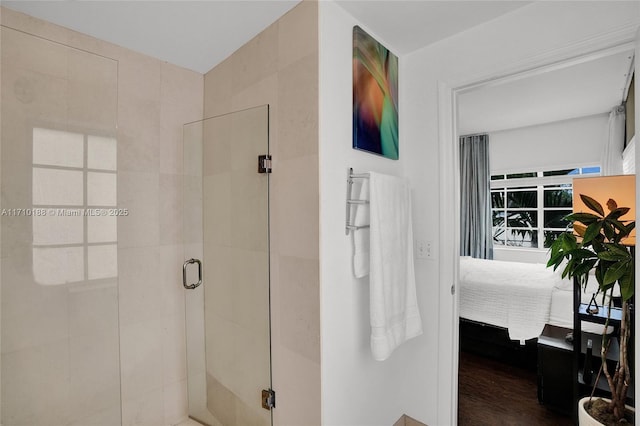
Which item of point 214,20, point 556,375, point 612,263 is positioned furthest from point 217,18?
point 556,375

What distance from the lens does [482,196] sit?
523 cm

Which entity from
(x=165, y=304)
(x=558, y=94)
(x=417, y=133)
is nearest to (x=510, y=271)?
(x=558, y=94)

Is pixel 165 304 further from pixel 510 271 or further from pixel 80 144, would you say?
pixel 510 271

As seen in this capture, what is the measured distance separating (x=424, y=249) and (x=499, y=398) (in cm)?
130

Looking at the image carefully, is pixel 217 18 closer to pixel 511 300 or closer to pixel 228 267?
pixel 228 267

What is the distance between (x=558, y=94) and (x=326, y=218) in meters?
3.48

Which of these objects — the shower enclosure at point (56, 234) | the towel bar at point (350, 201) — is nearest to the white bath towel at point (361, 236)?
the towel bar at point (350, 201)

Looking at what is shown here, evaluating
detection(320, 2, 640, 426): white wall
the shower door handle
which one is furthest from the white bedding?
the shower door handle

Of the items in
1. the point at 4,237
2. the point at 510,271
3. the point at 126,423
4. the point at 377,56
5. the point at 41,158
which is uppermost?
the point at 377,56

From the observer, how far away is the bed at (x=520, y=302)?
2.59 meters

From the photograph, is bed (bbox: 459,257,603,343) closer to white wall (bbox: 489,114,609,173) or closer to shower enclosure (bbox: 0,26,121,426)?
white wall (bbox: 489,114,609,173)

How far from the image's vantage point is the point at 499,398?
225 centimetres

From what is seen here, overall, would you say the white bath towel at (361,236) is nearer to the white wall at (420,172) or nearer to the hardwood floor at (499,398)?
the white wall at (420,172)

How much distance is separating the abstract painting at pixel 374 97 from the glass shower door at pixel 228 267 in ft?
1.59
